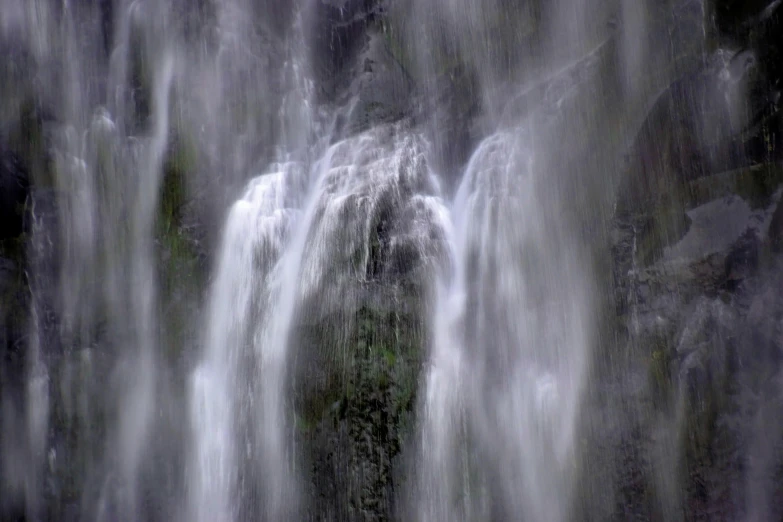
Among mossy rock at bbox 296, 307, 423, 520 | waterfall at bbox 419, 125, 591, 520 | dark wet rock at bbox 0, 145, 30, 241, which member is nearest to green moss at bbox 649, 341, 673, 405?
waterfall at bbox 419, 125, 591, 520

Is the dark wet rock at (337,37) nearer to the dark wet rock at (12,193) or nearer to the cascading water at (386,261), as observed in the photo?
the cascading water at (386,261)

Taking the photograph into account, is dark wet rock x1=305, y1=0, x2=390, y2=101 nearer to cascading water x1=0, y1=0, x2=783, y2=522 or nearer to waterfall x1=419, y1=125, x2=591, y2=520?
cascading water x1=0, y1=0, x2=783, y2=522

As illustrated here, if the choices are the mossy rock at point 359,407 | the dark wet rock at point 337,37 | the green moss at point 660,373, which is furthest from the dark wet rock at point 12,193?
the green moss at point 660,373

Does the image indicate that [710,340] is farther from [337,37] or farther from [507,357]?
[337,37]

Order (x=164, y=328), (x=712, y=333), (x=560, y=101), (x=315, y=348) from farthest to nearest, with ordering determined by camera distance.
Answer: (x=164, y=328) < (x=560, y=101) < (x=315, y=348) < (x=712, y=333)

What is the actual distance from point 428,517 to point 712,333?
3.44m

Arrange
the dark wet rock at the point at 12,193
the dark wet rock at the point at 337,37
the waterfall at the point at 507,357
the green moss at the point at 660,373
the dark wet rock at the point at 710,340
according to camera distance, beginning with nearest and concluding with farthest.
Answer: the dark wet rock at the point at 710,340 < the green moss at the point at 660,373 < the waterfall at the point at 507,357 < the dark wet rock at the point at 12,193 < the dark wet rock at the point at 337,37

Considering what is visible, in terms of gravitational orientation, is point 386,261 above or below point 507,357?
above

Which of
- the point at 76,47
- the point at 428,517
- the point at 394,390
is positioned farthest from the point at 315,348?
the point at 76,47

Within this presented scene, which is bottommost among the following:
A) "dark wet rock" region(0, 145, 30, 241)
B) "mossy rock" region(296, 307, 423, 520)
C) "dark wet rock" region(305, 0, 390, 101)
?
"mossy rock" region(296, 307, 423, 520)

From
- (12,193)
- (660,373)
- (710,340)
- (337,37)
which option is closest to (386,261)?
(660,373)

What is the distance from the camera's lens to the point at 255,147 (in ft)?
30.7

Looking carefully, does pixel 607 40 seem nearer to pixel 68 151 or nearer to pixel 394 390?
pixel 394 390

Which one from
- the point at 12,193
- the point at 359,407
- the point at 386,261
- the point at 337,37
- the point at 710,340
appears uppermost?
the point at 337,37
